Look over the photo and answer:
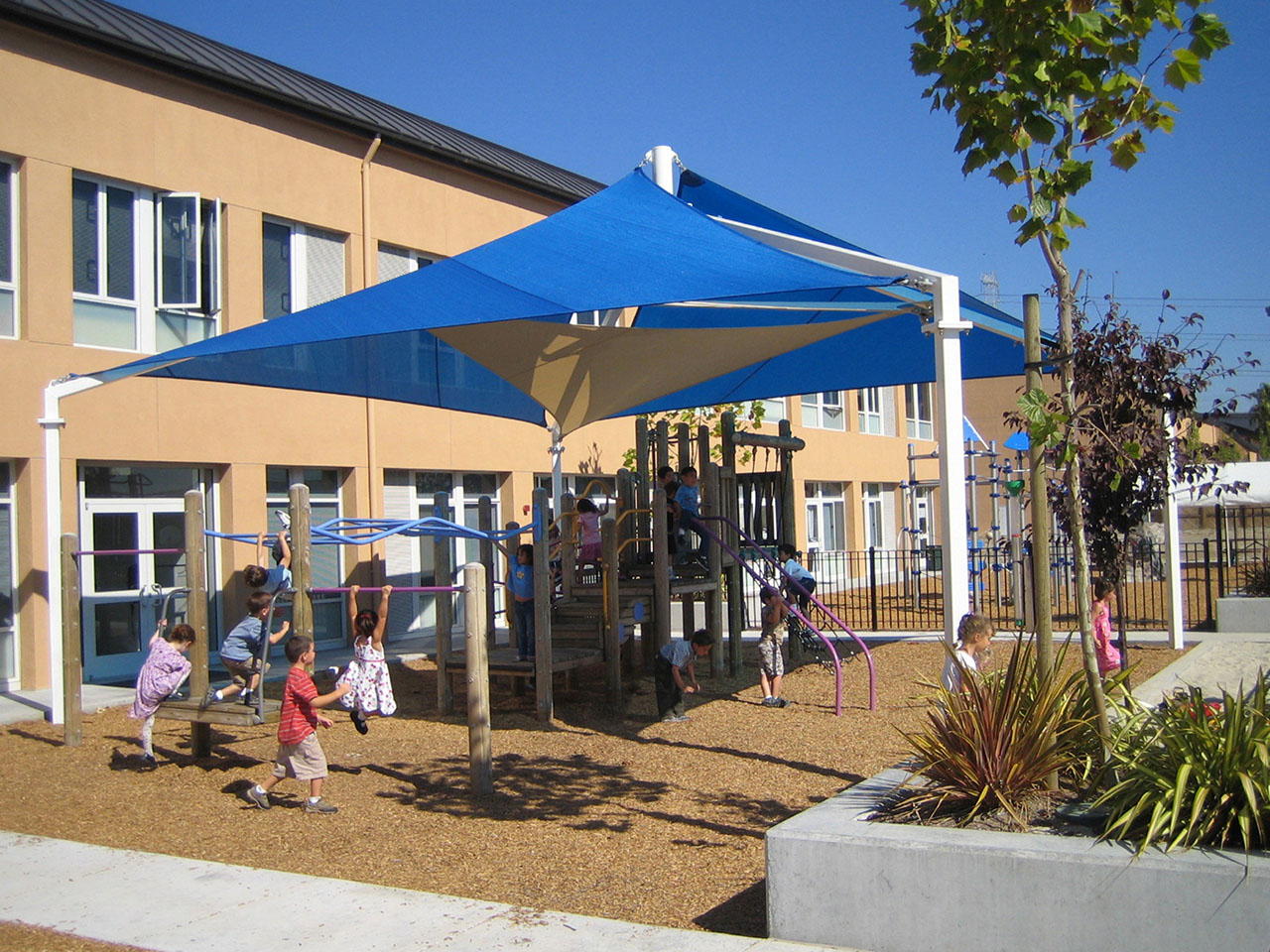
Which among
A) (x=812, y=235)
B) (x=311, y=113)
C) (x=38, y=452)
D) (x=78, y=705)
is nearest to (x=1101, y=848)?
(x=812, y=235)

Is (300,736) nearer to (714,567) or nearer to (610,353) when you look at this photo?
(610,353)

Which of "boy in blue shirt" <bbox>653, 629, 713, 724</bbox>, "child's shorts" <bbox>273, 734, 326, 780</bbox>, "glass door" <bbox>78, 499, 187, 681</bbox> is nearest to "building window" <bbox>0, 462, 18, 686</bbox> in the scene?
"glass door" <bbox>78, 499, 187, 681</bbox>

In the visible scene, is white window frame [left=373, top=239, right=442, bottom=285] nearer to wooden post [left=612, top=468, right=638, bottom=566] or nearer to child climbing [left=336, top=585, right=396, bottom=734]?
wooden post [left=612, top=468, right=638, bottom=566]

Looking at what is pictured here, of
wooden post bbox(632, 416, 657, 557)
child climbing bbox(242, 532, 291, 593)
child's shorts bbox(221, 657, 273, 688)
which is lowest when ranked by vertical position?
child's shorts bbox(221, 657, 273, 688)

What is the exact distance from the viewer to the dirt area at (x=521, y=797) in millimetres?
5980

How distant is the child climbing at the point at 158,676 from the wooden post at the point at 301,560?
33.8 inches

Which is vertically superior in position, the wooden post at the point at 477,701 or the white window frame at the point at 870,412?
the white window frame at the point at 870,412

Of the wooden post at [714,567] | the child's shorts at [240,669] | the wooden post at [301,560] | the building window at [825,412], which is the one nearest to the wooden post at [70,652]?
the child's shorts at [240,669]

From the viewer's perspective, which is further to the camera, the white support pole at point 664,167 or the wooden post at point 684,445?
the wooden post at point 684,445

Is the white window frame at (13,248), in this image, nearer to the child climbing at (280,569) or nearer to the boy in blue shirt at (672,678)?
the child climbing at (280,569)

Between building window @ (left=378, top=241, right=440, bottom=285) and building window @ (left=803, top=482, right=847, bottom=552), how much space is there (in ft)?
43.2

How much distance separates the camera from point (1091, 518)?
467 inches

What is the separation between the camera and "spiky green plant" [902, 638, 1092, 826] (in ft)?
16.8

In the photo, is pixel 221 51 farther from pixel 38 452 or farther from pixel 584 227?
pixel 584 227
